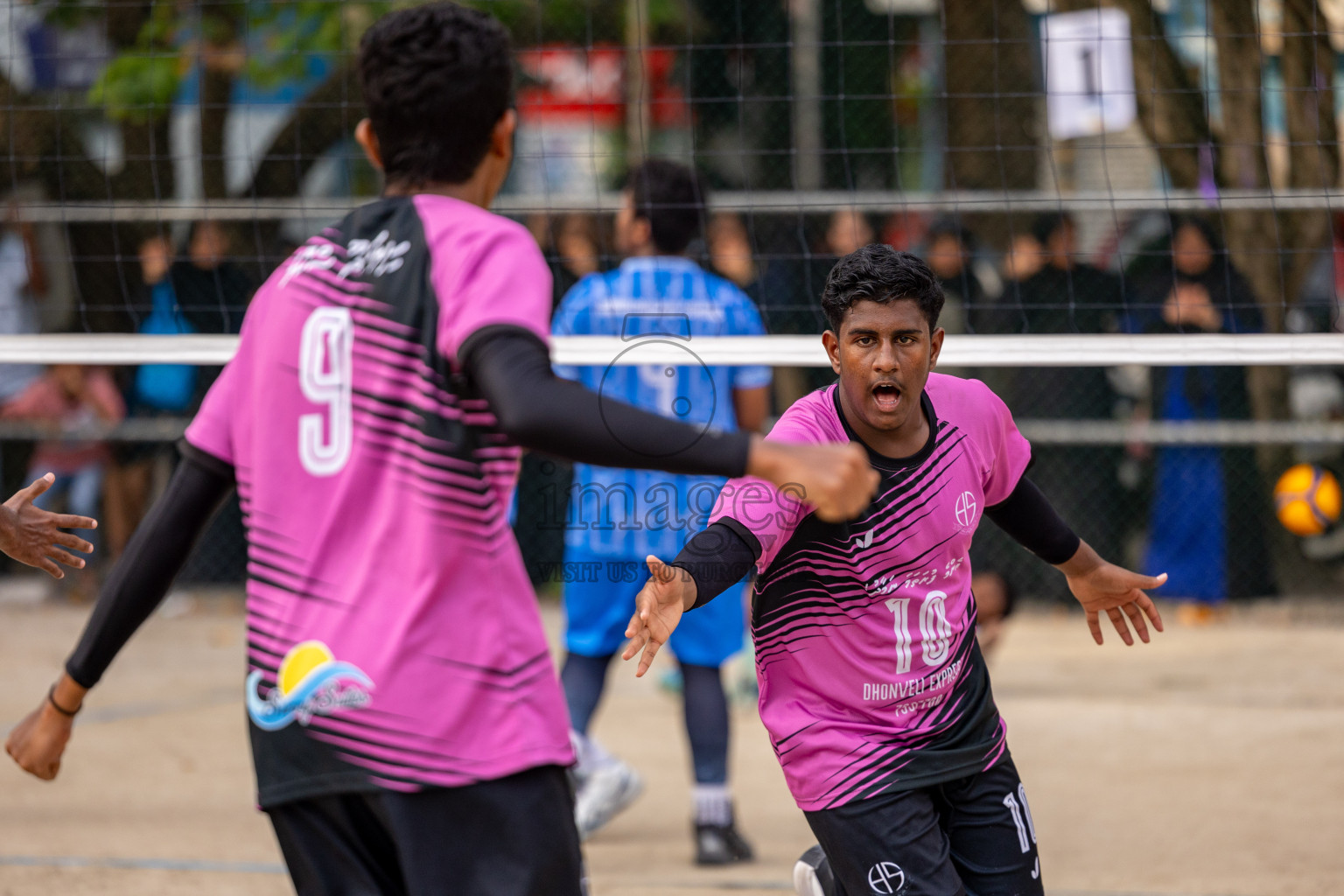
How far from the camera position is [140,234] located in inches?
386

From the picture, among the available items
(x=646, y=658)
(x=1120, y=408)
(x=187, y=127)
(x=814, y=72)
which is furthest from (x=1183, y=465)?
(x=187, y=127)

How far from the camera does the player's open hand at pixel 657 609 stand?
95.3 inches

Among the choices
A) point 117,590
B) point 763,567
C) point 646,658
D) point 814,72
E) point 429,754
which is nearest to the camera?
point 429,754

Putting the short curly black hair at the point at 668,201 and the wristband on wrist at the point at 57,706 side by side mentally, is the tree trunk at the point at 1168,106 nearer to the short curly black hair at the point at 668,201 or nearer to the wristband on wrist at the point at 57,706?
the short curly black hair at the point at 668,201

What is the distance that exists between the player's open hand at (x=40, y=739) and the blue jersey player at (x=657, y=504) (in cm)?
267

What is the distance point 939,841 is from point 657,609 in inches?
36.1

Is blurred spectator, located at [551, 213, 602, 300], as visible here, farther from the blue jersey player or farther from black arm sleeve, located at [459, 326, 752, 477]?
black arm sleeve, located at [459, 326, 752, 477]

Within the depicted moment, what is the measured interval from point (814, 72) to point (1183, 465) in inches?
166

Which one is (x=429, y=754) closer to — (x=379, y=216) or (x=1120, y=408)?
(x=379, y=216)

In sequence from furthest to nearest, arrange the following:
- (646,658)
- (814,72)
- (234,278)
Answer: (814,72) → (234,278) → (646,658)

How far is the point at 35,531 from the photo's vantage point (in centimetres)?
290

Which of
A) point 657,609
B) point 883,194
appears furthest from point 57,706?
point 883,194

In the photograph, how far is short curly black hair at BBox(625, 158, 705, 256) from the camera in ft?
16.9

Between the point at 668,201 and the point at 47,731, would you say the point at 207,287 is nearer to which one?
the point at 668,201
